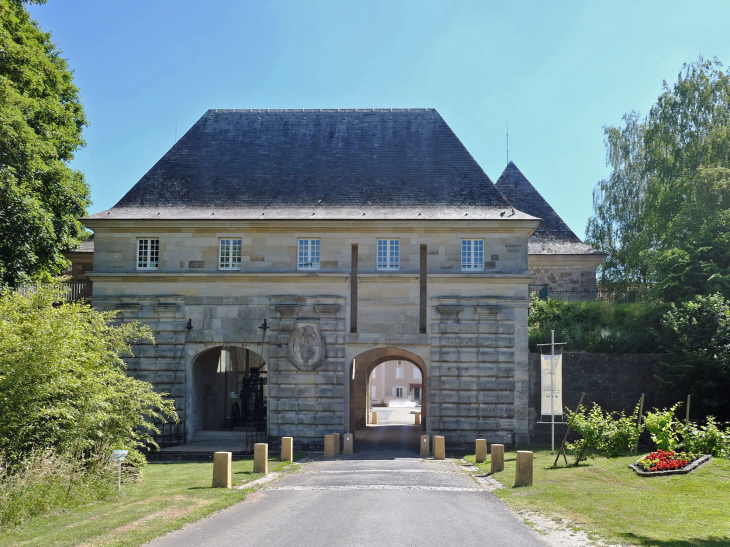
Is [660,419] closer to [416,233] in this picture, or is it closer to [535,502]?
[535,502]

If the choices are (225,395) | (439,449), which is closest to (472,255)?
(439,449)

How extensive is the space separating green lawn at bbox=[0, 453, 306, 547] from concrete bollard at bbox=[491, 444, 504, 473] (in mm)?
6123

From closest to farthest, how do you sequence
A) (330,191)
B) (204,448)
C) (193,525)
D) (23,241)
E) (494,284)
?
(193,525), (23,241), (204,448), (494,284), (330,191)

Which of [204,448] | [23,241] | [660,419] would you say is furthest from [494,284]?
[23,241]

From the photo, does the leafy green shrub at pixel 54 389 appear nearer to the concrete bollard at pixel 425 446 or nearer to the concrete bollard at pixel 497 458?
the concrete bollard at pixel 497 458

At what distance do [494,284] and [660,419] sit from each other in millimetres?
8318

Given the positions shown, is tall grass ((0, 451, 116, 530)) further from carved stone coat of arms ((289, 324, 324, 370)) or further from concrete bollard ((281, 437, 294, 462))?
carved stone coat of arms ((289, 324, 324, 370))

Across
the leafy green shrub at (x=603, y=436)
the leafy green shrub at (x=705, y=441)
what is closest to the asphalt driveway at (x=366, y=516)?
the leafy green shrub at (x=603, y=436)

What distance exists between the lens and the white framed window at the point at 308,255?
25297 mm

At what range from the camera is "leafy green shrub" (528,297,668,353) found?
25672 millimetres

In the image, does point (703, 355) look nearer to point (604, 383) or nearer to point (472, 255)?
point (604, 383)

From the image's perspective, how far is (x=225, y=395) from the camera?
101 feet

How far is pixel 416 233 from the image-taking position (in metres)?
25.1

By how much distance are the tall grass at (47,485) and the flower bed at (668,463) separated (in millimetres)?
11988
